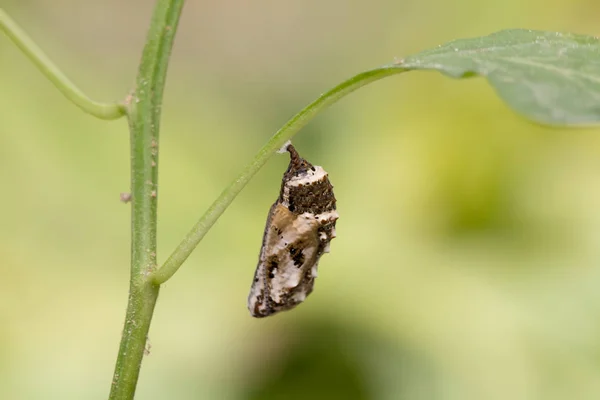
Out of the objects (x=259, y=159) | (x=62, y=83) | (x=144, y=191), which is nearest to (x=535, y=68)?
(x=259, y=159)

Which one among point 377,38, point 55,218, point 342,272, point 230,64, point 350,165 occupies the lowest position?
point 55,218

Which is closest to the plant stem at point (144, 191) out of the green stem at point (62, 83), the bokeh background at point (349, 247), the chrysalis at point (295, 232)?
the green stem at point (62, 83)

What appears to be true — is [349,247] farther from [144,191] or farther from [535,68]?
[535,68]

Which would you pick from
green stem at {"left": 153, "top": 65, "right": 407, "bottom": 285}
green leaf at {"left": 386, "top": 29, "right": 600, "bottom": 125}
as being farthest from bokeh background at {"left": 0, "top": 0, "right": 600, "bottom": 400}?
green leaf at {"left": 386, "top": 29, "right": 600, "bottom": 125}

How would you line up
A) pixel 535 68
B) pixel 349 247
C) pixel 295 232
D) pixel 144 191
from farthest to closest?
pixel 349 247, pixel 295 232, pixel 144 191, pixel 535 68

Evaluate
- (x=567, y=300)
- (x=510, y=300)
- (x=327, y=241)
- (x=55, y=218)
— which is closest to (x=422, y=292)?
(x=510, y=300)

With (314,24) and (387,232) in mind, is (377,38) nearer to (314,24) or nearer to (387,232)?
(314,24)
